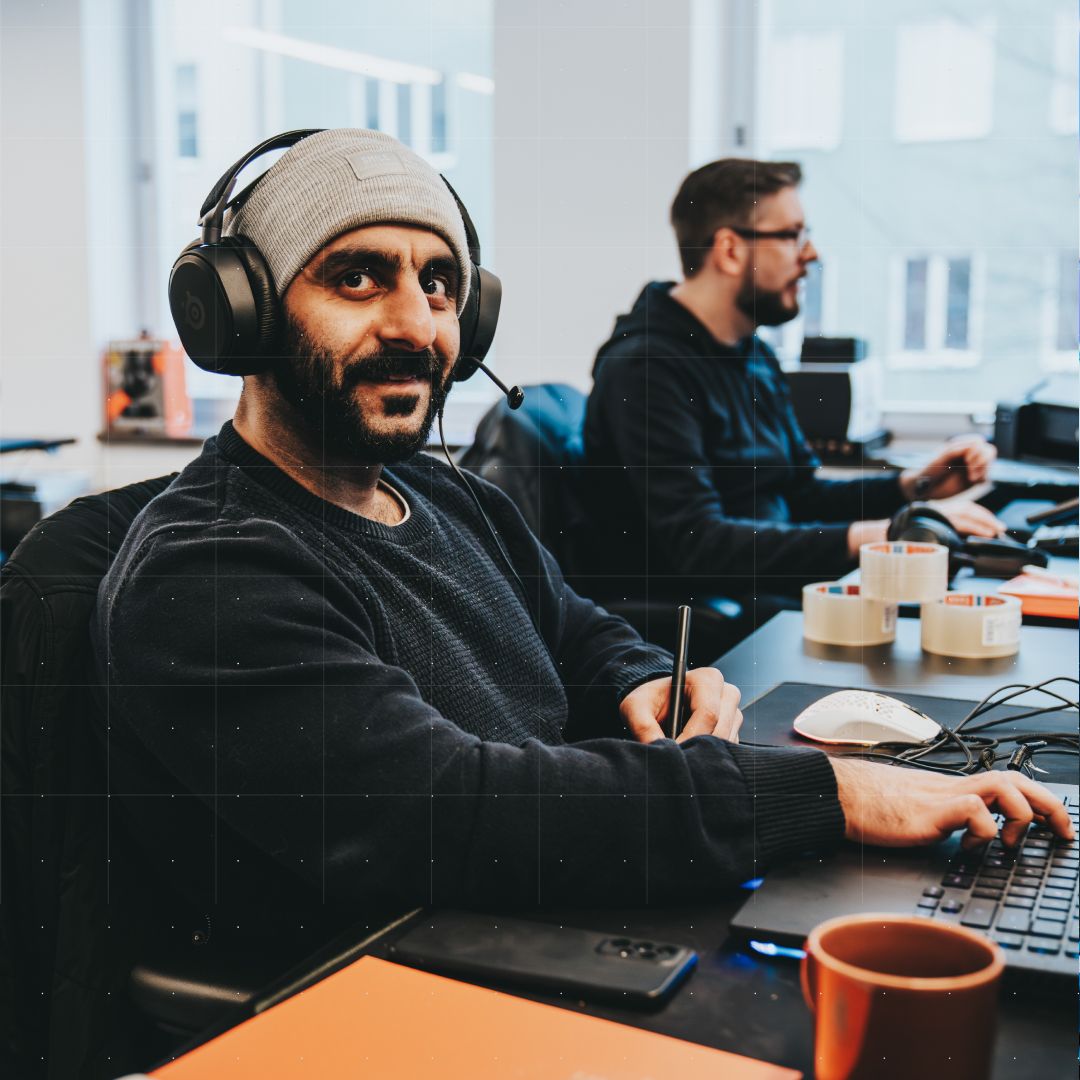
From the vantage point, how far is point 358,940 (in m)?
0.72

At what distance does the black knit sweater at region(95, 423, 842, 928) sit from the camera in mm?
781

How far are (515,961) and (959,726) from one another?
59 centimetres

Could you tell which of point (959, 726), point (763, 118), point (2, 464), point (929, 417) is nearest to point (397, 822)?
point (959, 726)

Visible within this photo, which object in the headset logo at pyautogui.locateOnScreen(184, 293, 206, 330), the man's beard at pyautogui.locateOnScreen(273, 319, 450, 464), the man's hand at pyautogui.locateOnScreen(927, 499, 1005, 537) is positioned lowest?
the man's hand at pyautogui.locateOnScreen(927, 499, 1005, 537)

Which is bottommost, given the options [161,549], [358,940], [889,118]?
[358,940]

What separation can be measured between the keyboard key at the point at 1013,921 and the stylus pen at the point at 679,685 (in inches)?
17.9

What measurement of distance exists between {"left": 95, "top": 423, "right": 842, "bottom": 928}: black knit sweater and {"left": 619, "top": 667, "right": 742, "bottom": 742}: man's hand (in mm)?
234

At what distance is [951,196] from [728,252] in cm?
99

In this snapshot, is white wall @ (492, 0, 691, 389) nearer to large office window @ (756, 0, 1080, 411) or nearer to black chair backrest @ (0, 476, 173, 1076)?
large office window @ (756, 0, 1080, 411)

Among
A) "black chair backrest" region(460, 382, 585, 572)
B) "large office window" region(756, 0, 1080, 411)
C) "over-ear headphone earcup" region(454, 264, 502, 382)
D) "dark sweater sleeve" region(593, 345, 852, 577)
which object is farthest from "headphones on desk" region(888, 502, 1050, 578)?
"large office window" region(756, 0, 1080, 411)

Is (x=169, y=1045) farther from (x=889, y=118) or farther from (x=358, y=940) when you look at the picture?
(x=889, y=118)

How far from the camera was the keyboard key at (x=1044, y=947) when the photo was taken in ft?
2.12

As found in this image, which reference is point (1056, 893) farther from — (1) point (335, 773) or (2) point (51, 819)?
(2) point (51, 819)

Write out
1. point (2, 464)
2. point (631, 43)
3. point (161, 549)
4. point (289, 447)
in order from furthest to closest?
point (2, 464) → point (631, 43) → point (289, 447) → point (161, 549)
